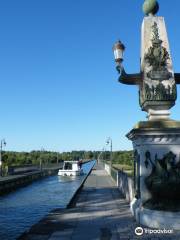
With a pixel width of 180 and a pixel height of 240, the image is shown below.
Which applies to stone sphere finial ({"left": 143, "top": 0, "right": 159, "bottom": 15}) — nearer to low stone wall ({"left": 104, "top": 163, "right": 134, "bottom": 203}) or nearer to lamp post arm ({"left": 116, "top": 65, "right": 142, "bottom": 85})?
lamp post arm ({"left": 116, "top": 65, "right": 142, "bottom": 85})

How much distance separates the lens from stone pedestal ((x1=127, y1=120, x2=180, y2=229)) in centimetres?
1345

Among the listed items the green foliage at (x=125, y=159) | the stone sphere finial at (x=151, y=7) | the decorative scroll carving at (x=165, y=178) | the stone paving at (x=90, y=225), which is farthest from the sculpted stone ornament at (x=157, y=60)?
the green foliage at (x=125, y=159)

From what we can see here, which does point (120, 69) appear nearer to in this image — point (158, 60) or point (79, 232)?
point (158, 60)

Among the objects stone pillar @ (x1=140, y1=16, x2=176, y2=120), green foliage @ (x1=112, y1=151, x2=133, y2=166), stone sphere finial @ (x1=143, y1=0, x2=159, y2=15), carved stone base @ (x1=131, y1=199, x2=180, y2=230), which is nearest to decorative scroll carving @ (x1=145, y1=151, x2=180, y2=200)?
carved stone base @ (x1=131, y1=199, x2=180, y2=230)

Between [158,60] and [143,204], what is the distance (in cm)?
476

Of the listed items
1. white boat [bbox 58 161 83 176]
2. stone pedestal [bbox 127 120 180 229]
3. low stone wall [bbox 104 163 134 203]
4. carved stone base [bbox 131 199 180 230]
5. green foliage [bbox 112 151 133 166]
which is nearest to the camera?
carved stone base [bbox 131 199 180 230]

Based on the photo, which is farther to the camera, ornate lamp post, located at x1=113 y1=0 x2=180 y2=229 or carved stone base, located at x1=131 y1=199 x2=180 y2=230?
ornate lamp post, located at x1=113 y1=0 x2=180 y2=229

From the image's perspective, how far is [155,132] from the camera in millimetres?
13594

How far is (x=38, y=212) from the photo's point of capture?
2509 cm

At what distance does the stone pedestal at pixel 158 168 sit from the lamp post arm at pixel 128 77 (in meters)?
1.88

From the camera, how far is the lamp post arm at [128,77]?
48.5 feet

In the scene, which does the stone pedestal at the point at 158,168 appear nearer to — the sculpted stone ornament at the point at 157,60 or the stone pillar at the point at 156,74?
the stone pillar at the point at 156,74

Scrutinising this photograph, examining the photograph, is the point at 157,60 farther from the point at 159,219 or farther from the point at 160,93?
the point at 159,219

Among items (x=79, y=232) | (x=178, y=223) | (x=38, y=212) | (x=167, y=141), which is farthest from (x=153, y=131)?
(x=38, y=212)
